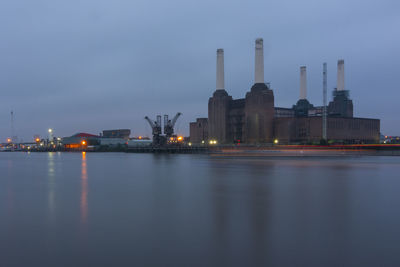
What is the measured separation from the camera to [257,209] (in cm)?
1136

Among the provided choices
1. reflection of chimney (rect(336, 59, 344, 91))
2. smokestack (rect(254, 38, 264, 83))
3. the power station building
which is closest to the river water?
the power station building

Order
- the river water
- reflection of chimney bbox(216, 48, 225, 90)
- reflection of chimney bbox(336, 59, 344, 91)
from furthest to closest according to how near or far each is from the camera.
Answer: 1. reflection of chimney bbox(336, 59, 344, 91)
2. reflection of chimney bbox(216, 48, 225, 90)
3. the river water

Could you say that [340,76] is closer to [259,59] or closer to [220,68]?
[259,59]

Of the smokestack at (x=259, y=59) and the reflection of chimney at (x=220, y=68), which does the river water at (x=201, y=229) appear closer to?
the smokestack at (x=259, y=59)

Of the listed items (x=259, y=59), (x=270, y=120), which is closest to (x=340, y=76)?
(x=270, y=120)

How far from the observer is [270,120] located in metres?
100

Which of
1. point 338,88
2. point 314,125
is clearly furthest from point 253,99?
point 338,88

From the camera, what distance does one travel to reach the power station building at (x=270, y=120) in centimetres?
9838

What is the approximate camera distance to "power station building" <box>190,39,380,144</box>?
9838 centimetres

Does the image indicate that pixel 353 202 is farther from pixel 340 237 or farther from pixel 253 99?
pixel 253 99

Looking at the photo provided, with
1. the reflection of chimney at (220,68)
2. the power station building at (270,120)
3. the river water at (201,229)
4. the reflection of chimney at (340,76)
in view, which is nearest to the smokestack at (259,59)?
the power station building at (270,120)

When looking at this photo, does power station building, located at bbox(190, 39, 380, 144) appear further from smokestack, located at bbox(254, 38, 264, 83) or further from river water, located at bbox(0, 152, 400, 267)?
river water, located at bbox(0, 152, 400, 267)

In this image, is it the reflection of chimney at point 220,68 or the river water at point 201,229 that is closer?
the river water at point 201,229

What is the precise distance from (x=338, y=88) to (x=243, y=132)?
38.1m
